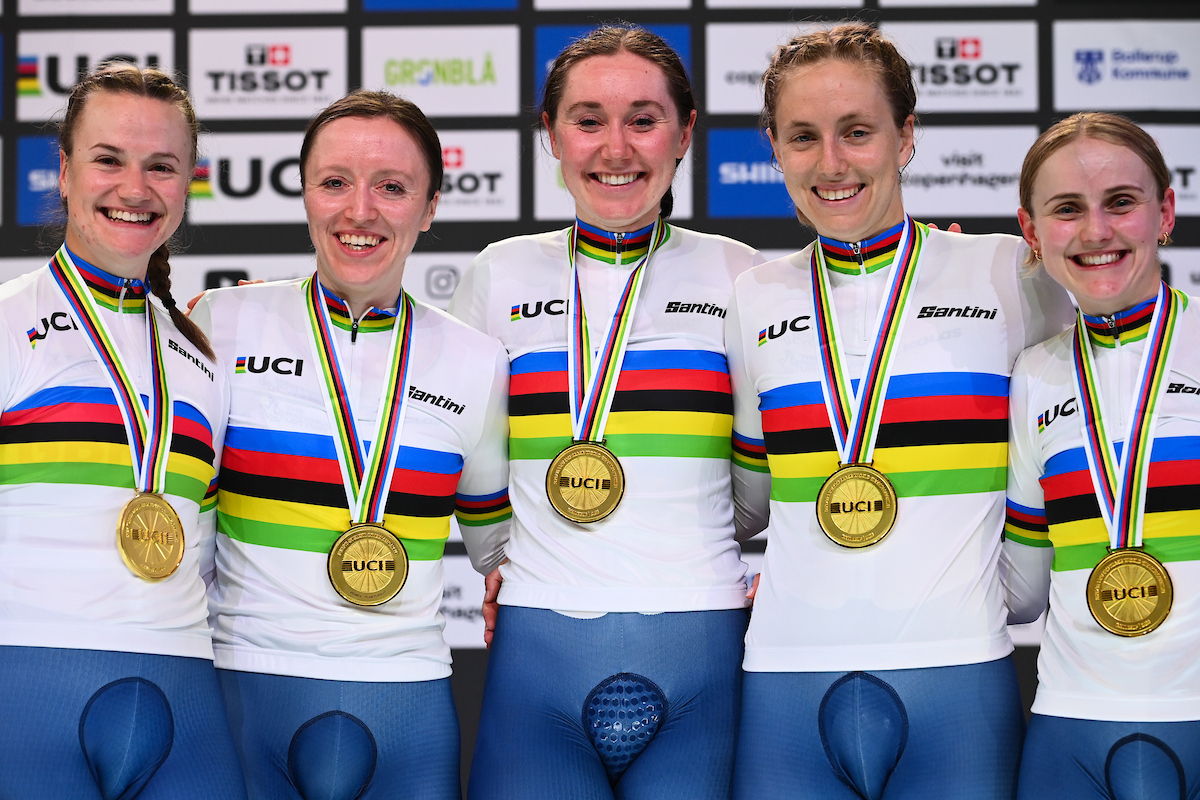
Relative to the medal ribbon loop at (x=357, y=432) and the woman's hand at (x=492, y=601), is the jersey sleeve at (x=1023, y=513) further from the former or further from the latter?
the medal ribbon loop at (x=357, y=432)

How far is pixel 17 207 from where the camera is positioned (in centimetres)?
472

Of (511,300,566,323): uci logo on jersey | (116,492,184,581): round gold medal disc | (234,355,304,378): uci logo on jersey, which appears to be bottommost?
(116,492,184,581): round gold medal disc

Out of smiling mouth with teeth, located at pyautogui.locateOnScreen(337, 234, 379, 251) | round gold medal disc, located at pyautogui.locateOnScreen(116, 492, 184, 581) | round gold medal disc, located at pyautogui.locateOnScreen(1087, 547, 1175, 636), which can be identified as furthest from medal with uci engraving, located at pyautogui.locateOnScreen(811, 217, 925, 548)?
round gold medal disc, located at pyautogui.locateOnScreen(116, 492, 184, 581)

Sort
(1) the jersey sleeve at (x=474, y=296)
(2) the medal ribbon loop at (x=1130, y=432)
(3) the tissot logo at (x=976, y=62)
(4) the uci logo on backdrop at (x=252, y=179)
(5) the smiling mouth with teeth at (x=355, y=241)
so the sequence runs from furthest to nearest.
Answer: (4) the uci logo on backdrop at (x=252, y=179) < (3) the tissot logo at (x=976, y=62) < (1) the jersey sleeve at (x=474, y=296) < (5) the smiling mouth with teeth at (x=355, y=241) < (2) the medal ribbon loop at (x=1130, y=432)

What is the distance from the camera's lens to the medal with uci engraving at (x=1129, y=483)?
1789 mm

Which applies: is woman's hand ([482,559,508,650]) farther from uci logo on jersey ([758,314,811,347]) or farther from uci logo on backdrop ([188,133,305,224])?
uci logo on backdrop ([188,133,305,224])

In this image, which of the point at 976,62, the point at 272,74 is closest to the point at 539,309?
the point at 272,74

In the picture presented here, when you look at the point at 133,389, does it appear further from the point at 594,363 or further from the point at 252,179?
the point at 252,179

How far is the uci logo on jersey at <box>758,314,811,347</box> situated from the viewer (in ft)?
6.97

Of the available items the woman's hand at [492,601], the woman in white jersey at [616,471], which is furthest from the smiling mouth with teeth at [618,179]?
the woman's hand at [492,601]

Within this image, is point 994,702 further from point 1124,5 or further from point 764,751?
point 1124,5

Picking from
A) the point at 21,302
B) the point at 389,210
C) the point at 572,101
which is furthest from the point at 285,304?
the point at 572,101

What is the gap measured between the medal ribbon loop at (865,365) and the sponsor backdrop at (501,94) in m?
2.52

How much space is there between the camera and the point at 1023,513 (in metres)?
2.02
